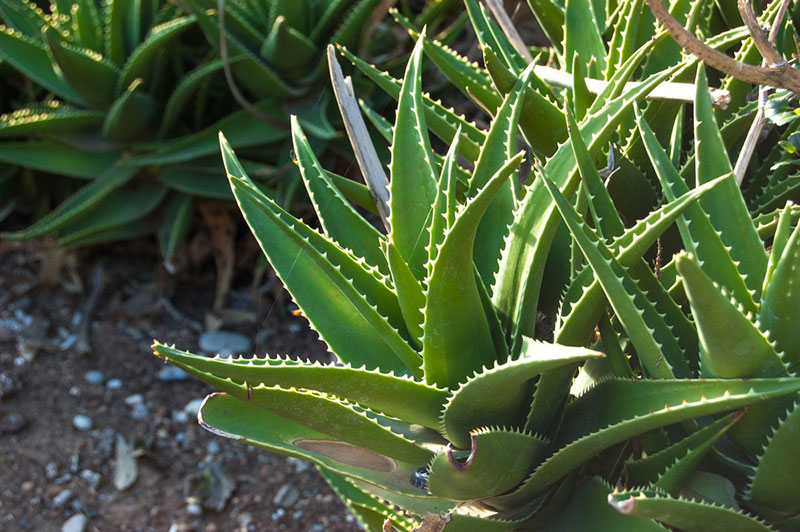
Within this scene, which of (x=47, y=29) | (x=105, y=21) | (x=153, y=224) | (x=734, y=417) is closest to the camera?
(x=734, y=417)

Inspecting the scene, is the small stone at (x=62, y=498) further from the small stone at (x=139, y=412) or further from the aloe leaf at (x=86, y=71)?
the aloe leaf at (x=86, y=71)

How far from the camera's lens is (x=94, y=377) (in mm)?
2633

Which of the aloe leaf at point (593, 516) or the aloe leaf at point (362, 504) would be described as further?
the aloe leaf at point (362, 504)

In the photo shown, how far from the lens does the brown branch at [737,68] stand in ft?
3.36

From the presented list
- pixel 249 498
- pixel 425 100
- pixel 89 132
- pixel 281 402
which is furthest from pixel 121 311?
pixel 281 402

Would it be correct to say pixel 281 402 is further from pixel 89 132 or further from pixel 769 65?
pixel 89 132

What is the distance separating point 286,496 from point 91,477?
56 cm

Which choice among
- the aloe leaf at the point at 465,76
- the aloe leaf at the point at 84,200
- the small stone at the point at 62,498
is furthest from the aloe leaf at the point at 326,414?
the aloe leaf at the point at 84,200

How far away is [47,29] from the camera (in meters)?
2.20

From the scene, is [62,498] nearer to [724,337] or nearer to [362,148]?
[362,148]

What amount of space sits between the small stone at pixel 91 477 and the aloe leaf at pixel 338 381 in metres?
1.53

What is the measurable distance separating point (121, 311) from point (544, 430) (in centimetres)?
208

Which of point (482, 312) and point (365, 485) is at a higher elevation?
point (482, 312)

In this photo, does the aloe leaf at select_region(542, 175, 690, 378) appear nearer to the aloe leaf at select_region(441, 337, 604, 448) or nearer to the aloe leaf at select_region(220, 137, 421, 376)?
the aloe leaf at select_region(441, 337, 604, 448)
